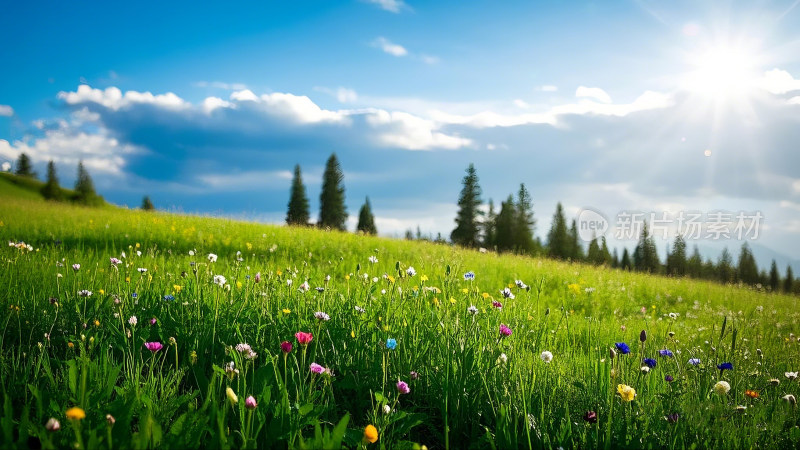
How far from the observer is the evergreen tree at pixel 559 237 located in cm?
A: 5195

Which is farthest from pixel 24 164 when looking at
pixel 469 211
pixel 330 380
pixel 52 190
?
pixel 330 380

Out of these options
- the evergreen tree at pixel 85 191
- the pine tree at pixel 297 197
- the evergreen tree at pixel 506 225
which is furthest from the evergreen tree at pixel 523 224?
the evergreen tree at pixel 85 191

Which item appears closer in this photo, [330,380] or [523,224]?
[330,380]

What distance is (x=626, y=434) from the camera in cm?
211

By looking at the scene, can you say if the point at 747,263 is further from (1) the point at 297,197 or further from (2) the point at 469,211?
(1) the point at 297,197

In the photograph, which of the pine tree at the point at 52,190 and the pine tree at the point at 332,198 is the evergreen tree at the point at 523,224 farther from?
the pine tree at the point at 52,190

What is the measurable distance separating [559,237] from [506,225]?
12.2 metres

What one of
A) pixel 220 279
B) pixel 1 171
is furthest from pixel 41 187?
pixel 220 279

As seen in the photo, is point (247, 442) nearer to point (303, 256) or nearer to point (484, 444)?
point (484, 444)

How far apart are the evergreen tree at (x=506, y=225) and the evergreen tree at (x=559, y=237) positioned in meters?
9.63

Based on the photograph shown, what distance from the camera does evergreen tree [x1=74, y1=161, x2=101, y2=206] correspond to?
49.3m

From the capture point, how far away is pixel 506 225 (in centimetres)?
4403

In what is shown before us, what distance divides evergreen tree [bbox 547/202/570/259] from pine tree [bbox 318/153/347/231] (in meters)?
23.5

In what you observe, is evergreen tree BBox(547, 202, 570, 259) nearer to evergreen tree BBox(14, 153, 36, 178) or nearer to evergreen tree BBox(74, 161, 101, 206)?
evergreen tree BBox(74, 161, 101, 206)
